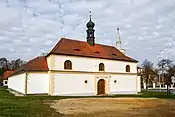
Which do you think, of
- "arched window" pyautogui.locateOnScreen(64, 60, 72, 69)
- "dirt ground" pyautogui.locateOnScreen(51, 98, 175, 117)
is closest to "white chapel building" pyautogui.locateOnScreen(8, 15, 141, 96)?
"arched window" pyautogui.locateOnScreen(64, 60, 72, 69)

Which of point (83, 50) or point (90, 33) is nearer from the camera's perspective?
point (83, 50)

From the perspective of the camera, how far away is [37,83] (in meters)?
34.6

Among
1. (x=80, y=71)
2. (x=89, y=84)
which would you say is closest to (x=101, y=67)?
(x=89, y=84)

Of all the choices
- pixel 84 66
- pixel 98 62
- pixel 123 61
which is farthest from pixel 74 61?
pixel 123 61

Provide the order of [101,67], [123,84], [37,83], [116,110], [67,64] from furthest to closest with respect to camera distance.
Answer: [123,84] < [101,67] < [67,64] < [37,83] < [116,110]

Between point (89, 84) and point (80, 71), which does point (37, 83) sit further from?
point (89, 84)

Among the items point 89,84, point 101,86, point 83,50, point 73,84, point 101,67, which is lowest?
point 101,86

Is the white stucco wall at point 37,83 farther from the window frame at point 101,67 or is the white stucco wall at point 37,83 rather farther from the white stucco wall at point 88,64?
the window frame at point 101,67

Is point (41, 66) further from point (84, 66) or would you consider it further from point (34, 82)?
point (84, 66)

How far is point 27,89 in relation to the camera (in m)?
34.1

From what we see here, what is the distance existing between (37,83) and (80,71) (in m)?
6.50

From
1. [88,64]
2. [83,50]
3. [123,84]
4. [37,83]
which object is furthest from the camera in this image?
[123,84]

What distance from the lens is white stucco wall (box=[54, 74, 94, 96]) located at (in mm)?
35031

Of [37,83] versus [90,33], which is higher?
[90,33]
